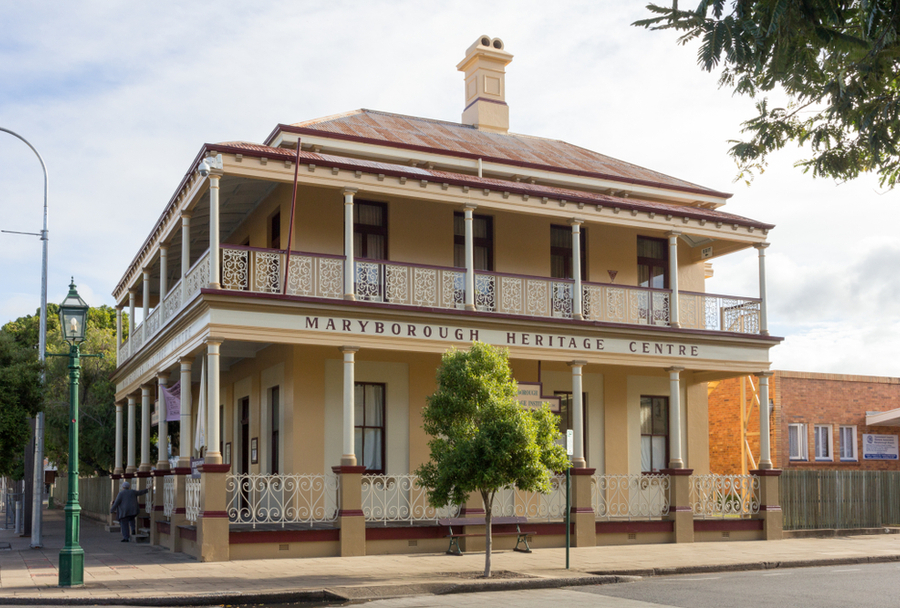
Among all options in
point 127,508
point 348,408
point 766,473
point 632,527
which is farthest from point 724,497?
point 127,508

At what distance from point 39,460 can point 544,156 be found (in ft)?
44.3

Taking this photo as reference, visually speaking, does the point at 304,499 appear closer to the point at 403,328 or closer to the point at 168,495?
the point at 168,495

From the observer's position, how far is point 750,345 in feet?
67.4

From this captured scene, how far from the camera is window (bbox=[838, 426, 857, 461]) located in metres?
27.5

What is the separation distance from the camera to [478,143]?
22.9 metres

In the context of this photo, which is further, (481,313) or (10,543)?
(10,543)

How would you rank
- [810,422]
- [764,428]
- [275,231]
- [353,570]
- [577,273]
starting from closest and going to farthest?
[353,570]
[577,273]
[275,231]
[764,428]
[810,422]

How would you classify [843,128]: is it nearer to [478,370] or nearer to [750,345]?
[478,370]

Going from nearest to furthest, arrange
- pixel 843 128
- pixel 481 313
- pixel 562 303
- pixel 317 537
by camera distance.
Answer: pixel 843 128 < pixel 317 537 < pixel 481 313 < pixel 562 303

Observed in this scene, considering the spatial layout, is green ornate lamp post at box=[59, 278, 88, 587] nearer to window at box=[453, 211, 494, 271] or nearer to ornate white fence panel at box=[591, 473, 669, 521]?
window at box=[453, 211, 494, 271]

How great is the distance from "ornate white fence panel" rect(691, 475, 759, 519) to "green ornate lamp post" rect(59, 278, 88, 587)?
12097 mm

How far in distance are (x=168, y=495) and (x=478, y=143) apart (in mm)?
10793

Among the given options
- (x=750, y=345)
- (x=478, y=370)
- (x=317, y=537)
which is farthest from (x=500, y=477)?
(x=750, y=345)

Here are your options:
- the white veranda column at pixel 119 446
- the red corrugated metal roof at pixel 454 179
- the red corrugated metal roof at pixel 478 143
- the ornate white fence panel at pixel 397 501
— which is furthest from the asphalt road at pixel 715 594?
the white veranda column at pixel 119 446
